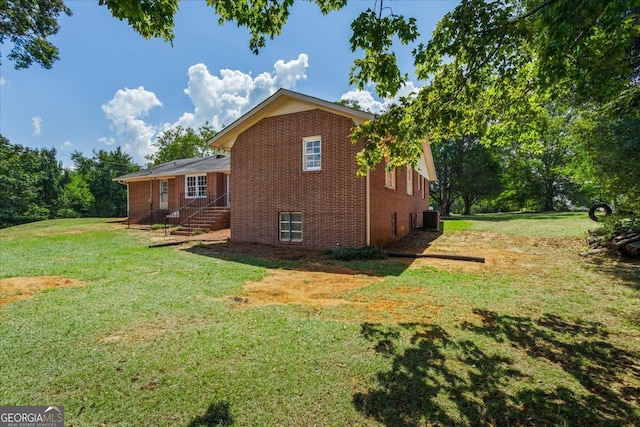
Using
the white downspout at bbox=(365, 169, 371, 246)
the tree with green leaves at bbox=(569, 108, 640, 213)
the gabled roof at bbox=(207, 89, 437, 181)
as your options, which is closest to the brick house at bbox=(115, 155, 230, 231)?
the gabled roof at bbox=(207, 89, 437, 181)

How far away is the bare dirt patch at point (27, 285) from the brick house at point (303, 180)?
21.7ft

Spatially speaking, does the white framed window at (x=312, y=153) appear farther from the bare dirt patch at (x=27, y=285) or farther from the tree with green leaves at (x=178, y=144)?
the tree with green leaves at (x=178, y=144)

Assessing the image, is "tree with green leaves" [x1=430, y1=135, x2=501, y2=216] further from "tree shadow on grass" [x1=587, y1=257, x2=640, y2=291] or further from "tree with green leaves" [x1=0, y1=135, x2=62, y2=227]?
"tree with green leaves" [x1=0, y1=135, x2=62, y2=227]

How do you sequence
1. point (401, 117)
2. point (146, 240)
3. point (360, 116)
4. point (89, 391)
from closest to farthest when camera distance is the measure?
point (89, 391)
point (401, 117)
point (360, 116)
point (146, 240)

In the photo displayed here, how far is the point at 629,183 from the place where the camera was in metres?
8.56

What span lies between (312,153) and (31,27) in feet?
46.7

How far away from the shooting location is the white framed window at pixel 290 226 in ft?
38.7

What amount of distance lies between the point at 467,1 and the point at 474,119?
2.81 metres

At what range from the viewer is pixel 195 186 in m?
20.1

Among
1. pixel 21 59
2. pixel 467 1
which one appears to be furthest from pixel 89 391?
pixel 21 59

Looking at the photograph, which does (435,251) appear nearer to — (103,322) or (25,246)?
(103,322)

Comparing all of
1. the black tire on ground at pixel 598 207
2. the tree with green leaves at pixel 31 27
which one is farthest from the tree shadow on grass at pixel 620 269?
the tree with green leaves at pixel 31 27

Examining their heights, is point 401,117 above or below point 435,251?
above


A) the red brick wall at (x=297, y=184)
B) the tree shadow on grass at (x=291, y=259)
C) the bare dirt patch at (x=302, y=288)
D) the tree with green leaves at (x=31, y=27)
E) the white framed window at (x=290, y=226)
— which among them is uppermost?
the tree with green leaves at (x=31, y=27)
